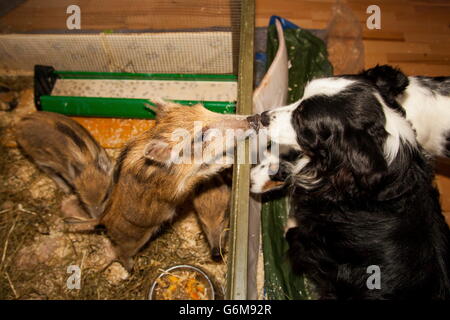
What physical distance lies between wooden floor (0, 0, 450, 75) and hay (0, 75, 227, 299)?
2102 millimetres

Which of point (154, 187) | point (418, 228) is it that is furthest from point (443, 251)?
point (154, 187)

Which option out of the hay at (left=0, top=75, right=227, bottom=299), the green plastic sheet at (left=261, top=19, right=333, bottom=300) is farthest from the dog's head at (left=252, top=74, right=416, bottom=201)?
the hay at (left=0, top=75, right=227, bottom=299)

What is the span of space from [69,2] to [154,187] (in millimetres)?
2514

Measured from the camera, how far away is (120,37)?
4.14 metres

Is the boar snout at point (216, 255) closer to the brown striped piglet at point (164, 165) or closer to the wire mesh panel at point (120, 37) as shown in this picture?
the brown striped piglet at point (164, 165)

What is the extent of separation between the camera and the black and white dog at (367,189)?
2363mm

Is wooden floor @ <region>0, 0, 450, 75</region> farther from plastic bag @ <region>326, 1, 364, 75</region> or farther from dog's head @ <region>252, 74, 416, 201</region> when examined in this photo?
dog's head @ <region>252, 74, 416, 201</region>

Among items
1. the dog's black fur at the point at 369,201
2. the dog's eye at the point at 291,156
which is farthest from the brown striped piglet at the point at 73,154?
the dog's black fur at the point at 369,201

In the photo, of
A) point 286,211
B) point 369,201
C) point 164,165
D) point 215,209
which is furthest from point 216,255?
point 369,201

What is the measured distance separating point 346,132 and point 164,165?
1.54 meters

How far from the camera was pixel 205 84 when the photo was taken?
4480 millimetres

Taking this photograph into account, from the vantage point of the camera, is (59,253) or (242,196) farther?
(59,253)

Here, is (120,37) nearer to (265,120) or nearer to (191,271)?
(265,120)
